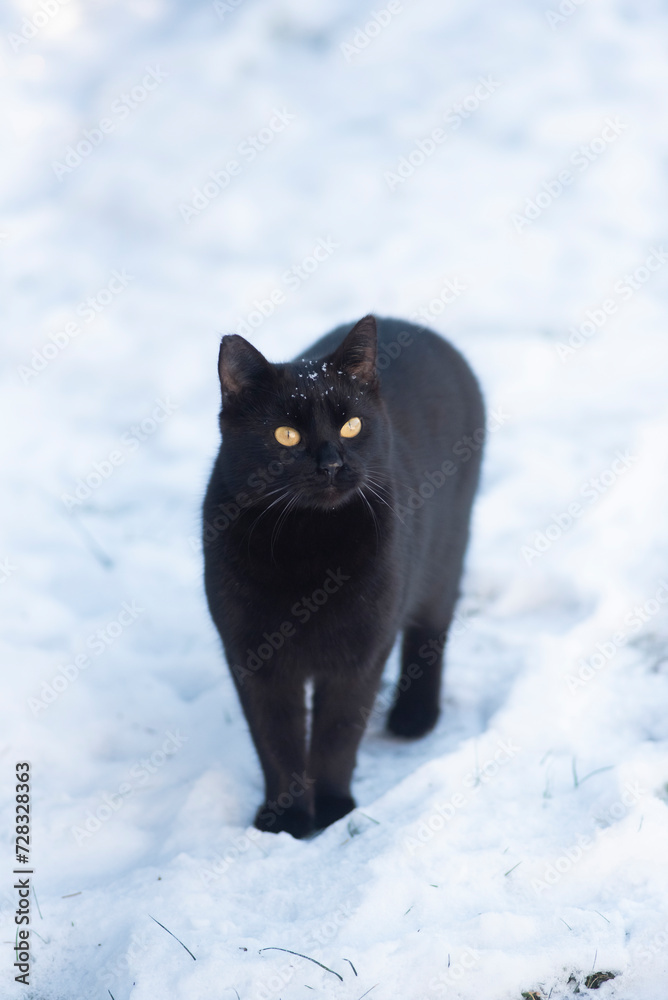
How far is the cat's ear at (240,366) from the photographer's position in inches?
80.1

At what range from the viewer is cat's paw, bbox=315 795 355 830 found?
7.52 feet

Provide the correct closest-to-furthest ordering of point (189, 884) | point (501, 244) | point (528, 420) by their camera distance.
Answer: point (189, 884)
point (528, 420)
point (501, 244)

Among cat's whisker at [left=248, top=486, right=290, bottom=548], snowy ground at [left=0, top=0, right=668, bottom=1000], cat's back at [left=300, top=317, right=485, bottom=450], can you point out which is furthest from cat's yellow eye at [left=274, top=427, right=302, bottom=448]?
snowy ground at [left=0, top=0, right=668, bottom=1000]

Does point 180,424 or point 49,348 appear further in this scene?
point 49,348

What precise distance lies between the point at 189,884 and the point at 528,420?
9.18ft

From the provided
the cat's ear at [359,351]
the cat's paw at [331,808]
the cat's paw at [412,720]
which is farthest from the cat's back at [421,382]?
the cat's paw at [331,808]

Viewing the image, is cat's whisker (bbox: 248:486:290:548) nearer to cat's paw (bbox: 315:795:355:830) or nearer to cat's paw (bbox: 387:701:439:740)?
cat's paw (bbox: 315:795:355:830)

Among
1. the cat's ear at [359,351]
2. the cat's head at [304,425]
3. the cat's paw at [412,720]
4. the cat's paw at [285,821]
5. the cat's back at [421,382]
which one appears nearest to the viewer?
the cat's head at [304,425]

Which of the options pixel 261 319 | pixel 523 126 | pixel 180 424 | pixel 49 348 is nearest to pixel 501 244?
pixel 523 126

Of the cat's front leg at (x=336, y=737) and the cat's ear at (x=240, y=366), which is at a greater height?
the cat's ear at (x=240, y=366)

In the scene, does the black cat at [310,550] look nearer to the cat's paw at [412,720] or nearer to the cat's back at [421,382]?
the cat's back at [421,382]

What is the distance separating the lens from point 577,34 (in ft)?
18.7

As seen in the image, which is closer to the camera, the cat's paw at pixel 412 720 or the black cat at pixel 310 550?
the black cat at pixel 310 550

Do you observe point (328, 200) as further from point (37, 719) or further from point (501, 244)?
point (37, 719)
